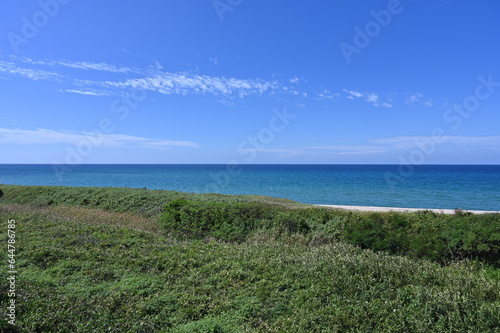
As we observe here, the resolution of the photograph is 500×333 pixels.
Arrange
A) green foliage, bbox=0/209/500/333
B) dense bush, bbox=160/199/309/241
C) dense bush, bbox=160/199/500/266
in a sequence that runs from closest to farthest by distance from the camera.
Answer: green foliage, bbox=0/209/500/333 → dense bush, bbox=160/199/500/266 → dense bush, bbox=160/199/309/241

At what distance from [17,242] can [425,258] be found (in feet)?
42.9

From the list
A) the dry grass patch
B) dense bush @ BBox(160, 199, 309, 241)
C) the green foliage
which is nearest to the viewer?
the green foliage

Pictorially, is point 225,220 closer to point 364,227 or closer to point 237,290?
point 364,227

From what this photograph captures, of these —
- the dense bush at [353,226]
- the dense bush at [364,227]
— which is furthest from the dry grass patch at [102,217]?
the dense bush at [364,227]

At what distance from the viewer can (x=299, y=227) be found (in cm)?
1223

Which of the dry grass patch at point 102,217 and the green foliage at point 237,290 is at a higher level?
the green foliage at point 237,290

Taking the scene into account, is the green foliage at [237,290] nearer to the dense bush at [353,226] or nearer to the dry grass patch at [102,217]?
the dense bush at [353,226]

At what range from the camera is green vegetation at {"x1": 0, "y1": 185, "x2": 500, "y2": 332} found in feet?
17.1

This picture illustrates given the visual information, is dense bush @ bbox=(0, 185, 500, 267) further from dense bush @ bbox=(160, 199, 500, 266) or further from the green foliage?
the green foliage

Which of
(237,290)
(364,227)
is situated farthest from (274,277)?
(364,227)

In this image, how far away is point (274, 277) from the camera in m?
7.05

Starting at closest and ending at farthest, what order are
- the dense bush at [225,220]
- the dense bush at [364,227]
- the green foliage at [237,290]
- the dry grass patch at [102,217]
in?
1. the green foliage at [237,290]
2. the dense bush at [364,227]
3. the dense bush at [225,220]
4. the dry grass patch at [102,217]

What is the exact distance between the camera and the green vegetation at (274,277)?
5199mm

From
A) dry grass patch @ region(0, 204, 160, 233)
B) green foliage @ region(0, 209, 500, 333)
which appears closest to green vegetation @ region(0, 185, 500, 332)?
green foliage @ region(0, 209, 500, 333)
